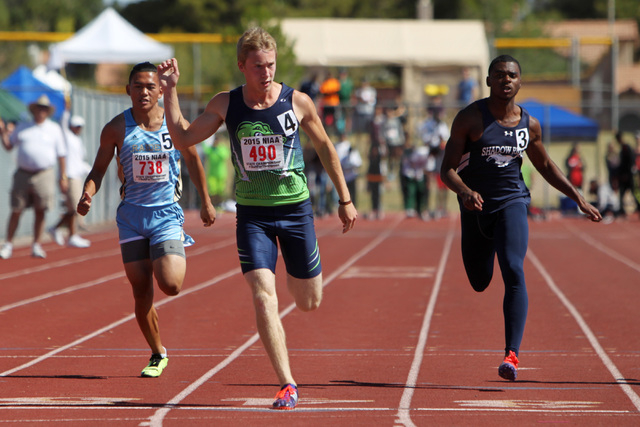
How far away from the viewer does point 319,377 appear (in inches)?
289

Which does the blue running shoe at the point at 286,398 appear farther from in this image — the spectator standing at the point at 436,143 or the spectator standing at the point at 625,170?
the spectator standing at the point at 625,170

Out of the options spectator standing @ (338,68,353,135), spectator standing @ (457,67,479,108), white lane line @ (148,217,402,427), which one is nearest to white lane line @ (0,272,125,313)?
white lane line @ (148,217,402,427)

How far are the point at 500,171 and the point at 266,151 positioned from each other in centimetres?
172

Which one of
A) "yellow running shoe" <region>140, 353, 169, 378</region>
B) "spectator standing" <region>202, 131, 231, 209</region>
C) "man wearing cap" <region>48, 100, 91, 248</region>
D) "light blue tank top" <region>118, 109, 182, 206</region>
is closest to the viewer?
"yellow running shoe" <region>140, 353, 169, 378</region>

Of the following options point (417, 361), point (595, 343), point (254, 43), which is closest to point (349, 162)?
point (595, 343)

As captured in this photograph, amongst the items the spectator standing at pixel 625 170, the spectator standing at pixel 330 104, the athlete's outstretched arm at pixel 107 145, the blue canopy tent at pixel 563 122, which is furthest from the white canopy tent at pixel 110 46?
the athlete's outstretched arm at pixel 107 145

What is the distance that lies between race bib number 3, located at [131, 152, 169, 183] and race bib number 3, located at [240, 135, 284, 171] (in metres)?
1.22

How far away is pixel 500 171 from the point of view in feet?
23.9

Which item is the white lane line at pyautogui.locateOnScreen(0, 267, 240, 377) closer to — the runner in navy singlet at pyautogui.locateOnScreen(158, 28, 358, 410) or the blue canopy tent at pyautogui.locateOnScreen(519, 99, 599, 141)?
the runner in navy singlet at pyautogui.locateOnScreen(158, 28, 358, 410)

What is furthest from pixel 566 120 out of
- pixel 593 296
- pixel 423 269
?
pixel 593 296

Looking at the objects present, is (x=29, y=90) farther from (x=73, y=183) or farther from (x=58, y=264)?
(x=58, y=264)

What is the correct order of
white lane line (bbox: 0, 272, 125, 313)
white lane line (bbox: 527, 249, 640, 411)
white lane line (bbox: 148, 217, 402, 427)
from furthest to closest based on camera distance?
white lane line (bbox: 0, 272, 125, 313) → white lane line (bbox: 527, 249, 640, 411) → white lane line (bbox: 148, 217, 402, 427)

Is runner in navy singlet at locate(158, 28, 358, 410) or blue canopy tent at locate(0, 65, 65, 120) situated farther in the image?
blue canopy tent at locate(0, 65, 65, 120)

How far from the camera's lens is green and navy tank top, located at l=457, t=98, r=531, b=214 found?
23.7ft
